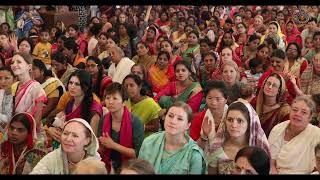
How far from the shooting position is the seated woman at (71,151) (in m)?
2.90

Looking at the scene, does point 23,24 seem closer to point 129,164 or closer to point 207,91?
point 207,91

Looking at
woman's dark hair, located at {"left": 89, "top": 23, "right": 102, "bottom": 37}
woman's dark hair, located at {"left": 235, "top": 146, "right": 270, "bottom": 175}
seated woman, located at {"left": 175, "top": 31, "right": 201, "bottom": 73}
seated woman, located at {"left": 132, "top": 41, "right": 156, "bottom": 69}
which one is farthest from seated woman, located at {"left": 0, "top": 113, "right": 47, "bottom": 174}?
woman's dark hair, located at {"left": 89, "top": 23, "right": 102, "bottom": 37}

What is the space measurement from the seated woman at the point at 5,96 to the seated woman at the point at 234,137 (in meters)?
1.72

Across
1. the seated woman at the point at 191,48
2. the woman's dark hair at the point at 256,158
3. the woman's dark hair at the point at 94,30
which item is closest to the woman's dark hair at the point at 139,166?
the woman's dark hair at the point at 256,158

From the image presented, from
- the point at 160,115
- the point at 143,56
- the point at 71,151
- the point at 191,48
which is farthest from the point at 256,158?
the point at 191,48

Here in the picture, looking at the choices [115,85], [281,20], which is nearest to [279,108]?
[115,85]

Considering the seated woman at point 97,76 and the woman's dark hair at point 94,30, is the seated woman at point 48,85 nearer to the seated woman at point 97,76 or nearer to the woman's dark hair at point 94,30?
the seated woman at point 97,76

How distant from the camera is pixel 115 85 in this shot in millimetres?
3596

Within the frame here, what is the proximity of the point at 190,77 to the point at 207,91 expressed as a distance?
106cm

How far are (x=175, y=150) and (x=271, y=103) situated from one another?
51.2 inches

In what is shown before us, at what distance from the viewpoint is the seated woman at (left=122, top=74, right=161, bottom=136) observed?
4.07 meters

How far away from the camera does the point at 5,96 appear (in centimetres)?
414

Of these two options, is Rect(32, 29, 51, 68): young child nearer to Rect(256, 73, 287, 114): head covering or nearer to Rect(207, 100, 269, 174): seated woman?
Rect(256, 73, 287, 114): head covering

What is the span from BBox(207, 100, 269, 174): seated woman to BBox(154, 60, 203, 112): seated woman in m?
1.26
